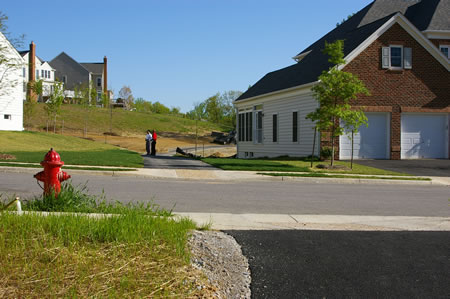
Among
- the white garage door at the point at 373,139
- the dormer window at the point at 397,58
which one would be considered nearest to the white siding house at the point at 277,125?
the white garage door at the point at 373,139

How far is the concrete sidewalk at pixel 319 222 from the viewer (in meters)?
7.57

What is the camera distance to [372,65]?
80.4 feet

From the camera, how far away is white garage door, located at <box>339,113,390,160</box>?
24812 millimetres

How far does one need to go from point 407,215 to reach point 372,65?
54.1ft

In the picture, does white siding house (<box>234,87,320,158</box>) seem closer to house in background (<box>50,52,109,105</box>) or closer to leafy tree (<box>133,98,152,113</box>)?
house in background (<box>50,52,109,105</box>)

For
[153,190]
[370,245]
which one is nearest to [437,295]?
[370,245]

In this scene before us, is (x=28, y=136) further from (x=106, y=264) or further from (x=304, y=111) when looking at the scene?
(x=106, y=264)

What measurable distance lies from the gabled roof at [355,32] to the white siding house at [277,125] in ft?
2.32

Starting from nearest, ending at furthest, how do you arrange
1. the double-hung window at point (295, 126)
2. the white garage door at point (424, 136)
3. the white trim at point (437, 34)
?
the white garage door at point (424, 136)
the double-hung window at point (295, 126)
the white trim at point (437, 34)

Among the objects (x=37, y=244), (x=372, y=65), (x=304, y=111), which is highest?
(x=372, y=65)

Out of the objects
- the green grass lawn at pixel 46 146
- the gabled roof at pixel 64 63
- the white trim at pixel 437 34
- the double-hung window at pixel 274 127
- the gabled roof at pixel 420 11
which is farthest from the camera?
the gabled roof at pixel 64 63

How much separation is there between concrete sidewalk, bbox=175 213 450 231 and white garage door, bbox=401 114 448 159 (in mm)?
17453

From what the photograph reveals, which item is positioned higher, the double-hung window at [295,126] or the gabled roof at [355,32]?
the gabled roof at [355,32]

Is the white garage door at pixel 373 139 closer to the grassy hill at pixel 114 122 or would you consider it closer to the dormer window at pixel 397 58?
the dormer window at pixel 397 58
